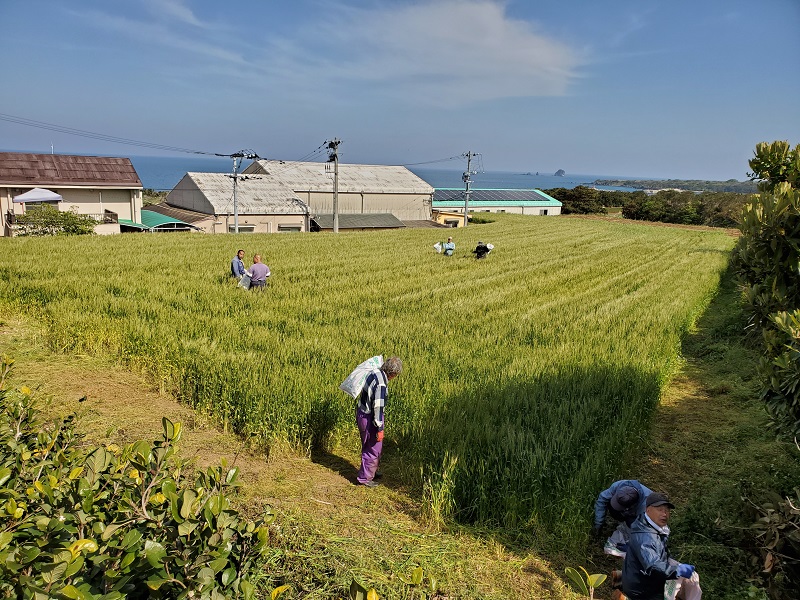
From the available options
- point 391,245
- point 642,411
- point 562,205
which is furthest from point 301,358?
point 562,205

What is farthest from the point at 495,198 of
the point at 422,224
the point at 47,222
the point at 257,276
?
the point at 257,276

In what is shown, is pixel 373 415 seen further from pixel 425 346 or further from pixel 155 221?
pixel 155 221

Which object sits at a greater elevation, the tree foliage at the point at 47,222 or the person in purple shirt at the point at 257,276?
the tree foliage at the point at 47,222

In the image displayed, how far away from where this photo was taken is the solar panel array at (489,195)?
216 feet

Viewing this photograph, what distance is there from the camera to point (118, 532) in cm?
235

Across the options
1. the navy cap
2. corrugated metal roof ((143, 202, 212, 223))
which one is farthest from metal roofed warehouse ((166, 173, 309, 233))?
the navy cap

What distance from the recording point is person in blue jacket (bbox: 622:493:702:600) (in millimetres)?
3701

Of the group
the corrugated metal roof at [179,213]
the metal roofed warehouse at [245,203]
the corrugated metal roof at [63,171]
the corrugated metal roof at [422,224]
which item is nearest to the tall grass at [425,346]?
the corrugated metal roof at [63,171]

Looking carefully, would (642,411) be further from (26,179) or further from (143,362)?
(26,179)

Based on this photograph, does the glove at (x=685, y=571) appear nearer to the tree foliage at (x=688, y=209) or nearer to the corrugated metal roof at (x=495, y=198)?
the tree foliage at (x=688, y=209)

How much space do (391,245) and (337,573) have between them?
22.9 metres

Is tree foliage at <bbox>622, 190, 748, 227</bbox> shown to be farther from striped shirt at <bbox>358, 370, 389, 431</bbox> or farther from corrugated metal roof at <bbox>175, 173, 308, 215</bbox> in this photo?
striped shirt at <bbox>358, 370, 389, 431</bbox>

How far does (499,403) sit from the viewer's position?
6.23 meters

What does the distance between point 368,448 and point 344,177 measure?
46086 millimetres
